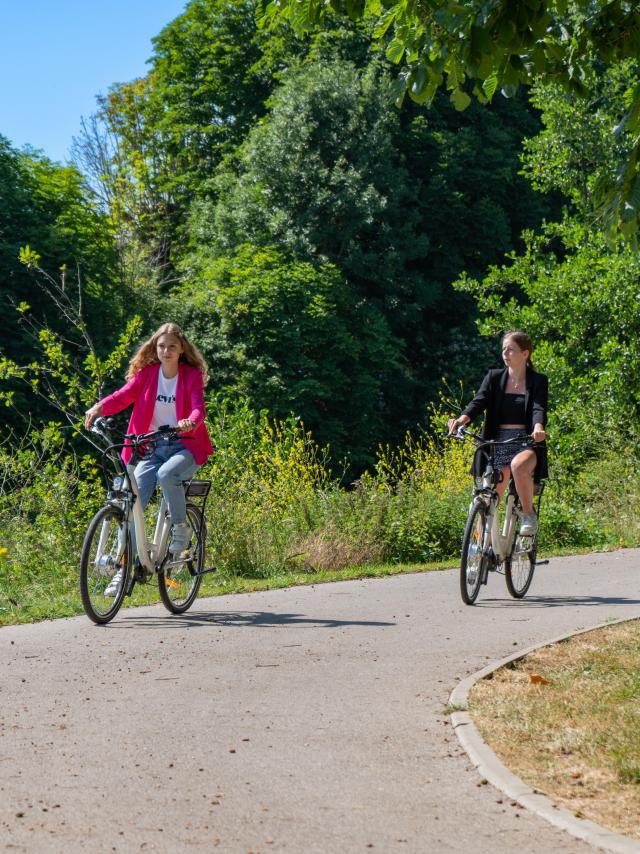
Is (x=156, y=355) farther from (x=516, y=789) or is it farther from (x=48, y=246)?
(x=48, y=246)

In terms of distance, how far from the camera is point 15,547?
1170 centimetres

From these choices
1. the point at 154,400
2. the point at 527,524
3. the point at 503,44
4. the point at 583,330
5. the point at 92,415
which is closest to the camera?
the point at 503,44

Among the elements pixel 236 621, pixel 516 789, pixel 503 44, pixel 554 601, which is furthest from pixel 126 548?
pixel 516 789

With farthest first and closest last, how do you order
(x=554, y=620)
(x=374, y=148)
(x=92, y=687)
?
1. (x=374, y=148)
2. (x=554, y=620)
3. (x=92, y=687)

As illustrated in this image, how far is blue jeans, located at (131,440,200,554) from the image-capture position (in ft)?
27.3

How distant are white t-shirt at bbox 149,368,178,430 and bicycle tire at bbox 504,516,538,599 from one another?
2866 millimetres

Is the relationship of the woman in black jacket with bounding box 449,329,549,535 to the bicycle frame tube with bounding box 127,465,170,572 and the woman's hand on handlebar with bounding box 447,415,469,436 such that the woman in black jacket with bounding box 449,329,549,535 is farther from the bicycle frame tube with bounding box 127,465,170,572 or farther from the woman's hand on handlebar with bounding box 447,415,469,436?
the bicycle frame tube with bounding box 127,465,170,572

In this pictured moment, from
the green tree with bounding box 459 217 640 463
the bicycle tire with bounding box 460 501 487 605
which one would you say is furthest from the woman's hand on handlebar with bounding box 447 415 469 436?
the green tree with bounding box 459 217 640 463

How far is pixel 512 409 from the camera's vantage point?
9367 millimetres

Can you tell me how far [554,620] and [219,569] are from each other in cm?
383

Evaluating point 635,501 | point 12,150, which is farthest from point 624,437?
point 12,150

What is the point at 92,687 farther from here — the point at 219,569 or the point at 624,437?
the point at 624,437

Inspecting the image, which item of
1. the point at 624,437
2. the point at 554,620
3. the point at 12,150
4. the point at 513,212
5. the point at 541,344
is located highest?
the point at 12,150

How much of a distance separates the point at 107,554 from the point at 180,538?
594 millimetres
